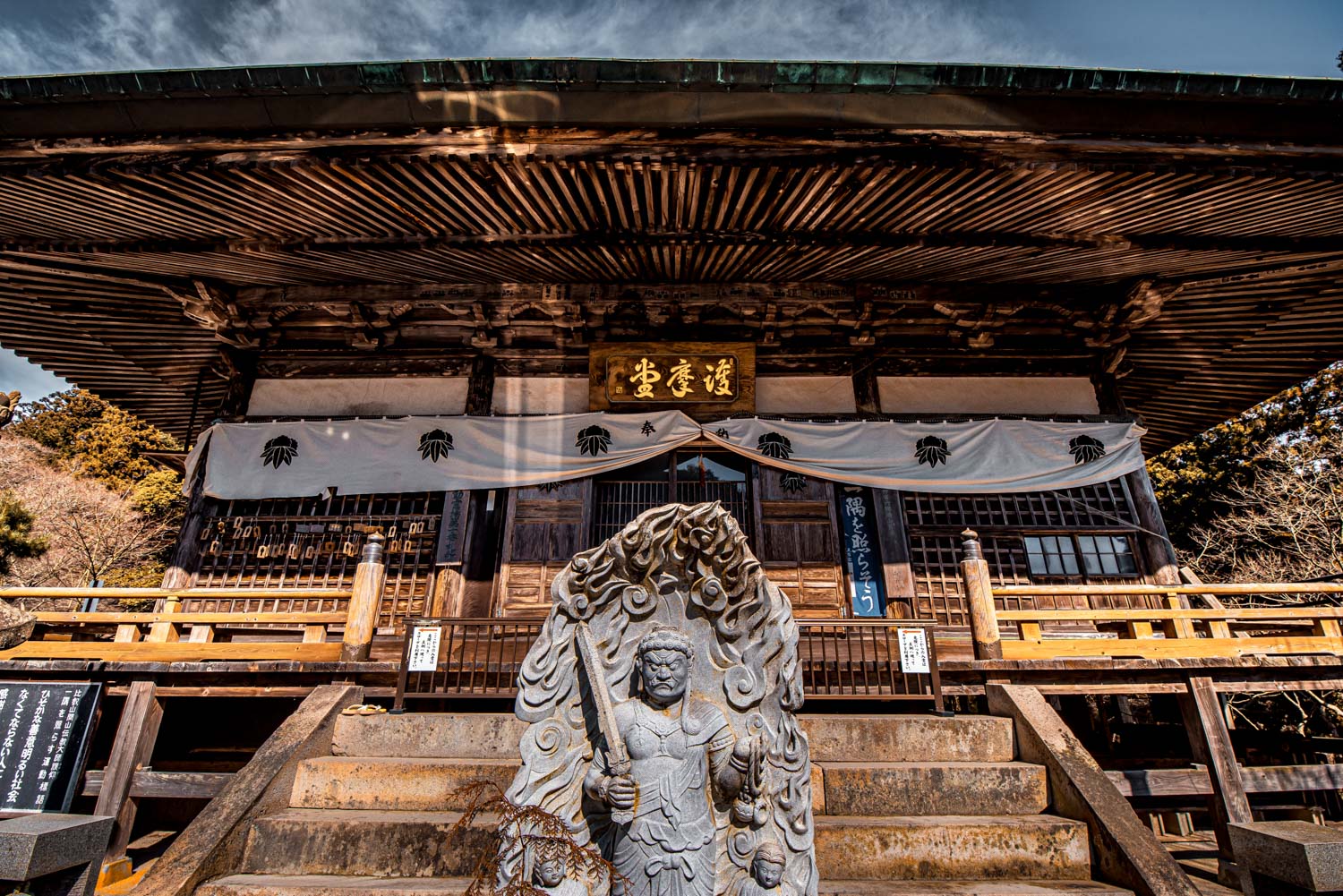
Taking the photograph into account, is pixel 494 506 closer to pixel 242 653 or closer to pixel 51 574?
pixel 242 653

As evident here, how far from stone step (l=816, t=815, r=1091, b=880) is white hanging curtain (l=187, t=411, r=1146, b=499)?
4297mm

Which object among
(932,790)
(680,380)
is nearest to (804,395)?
(680,380)

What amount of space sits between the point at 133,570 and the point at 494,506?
60.8 feet

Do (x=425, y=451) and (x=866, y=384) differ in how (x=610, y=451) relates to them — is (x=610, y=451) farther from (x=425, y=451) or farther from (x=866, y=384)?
(x=866, y=384)

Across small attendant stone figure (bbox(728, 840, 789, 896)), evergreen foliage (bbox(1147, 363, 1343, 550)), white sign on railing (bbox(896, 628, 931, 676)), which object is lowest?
small attendant stone figure (bbox(728, 840, 789, 896))

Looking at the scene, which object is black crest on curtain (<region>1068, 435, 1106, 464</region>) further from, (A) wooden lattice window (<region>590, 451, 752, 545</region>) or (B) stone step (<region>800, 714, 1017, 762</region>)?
(B) stone step (<region>800, 714, 1017, 762</region>)

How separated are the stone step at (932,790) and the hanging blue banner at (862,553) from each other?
3071 millimetres

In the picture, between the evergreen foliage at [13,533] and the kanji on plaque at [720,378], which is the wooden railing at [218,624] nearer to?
the evergreen foliage at [13,533]

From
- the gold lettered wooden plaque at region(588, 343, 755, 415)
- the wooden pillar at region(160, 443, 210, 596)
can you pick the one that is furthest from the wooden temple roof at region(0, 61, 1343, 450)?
the wooden pillar at region(160, 443, 210, 596)

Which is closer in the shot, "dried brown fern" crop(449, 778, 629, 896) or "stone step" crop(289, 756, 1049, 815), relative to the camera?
"dried brown fern" crop(449, 778, 629, 896)

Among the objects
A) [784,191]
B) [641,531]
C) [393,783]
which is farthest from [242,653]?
[784,191]

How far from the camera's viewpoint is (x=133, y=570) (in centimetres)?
1909

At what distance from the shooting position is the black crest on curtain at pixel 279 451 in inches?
314

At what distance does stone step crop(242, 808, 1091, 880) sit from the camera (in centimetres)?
386
